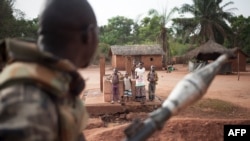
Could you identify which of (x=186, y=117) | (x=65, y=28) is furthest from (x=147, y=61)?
(x=65, y=28)

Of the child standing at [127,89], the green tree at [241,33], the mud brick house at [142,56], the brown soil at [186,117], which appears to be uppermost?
the green tree at [241,33]

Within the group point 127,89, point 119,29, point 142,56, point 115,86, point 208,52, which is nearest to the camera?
point 115,86

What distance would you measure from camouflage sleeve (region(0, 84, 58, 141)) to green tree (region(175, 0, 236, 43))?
3462 centimetres

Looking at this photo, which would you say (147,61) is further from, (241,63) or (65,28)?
(65,28)

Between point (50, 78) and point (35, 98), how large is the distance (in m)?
0.09

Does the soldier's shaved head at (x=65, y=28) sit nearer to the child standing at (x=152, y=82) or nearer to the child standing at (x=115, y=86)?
the child standing at (x=115, y=86)

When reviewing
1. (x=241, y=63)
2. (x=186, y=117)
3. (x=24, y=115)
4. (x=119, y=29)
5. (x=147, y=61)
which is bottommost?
(x=186, y=117)

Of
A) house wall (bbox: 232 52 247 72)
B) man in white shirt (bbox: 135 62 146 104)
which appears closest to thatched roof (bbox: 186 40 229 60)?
house wall (bbox: 232 52 247 72)

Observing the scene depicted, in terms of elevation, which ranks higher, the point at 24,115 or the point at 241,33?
the point at 241,33

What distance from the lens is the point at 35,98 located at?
0.83m

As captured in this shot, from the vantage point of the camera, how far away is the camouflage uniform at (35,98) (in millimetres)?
806

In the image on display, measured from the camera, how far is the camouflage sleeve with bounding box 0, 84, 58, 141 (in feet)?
2.61

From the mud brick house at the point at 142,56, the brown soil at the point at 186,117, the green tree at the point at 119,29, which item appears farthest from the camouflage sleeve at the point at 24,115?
the green tree at the point at 119,29

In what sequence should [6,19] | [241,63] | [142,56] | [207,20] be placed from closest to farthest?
1. [6,19]
2. [241,63]
3. [142,56]
4. [207,20]
